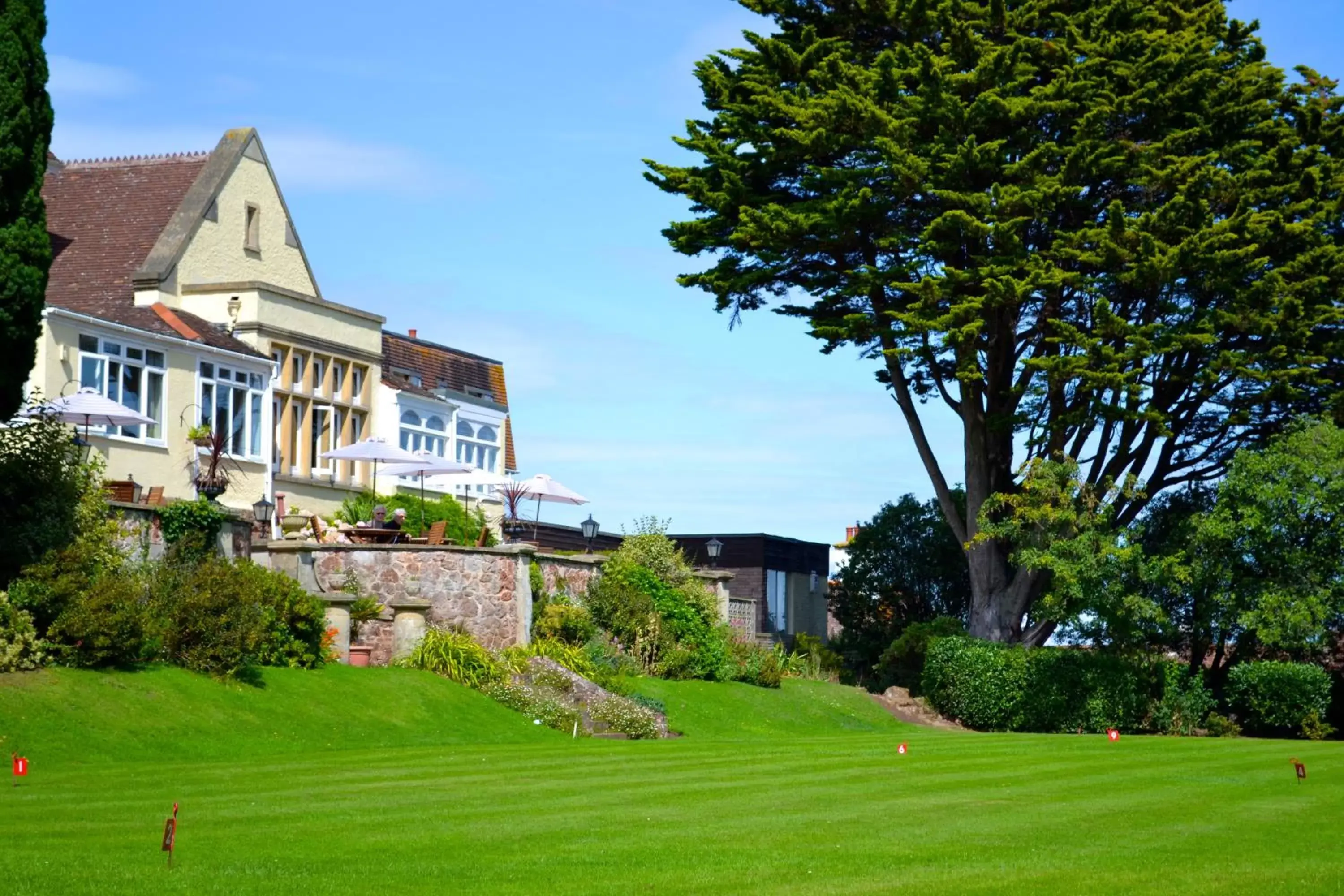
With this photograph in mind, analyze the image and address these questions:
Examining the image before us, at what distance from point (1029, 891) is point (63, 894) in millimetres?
5832

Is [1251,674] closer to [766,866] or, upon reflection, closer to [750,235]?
[750,235]

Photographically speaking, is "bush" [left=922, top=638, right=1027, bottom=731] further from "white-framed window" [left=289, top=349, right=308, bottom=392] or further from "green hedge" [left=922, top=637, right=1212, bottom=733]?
"white-framed window" [left=289, top=349, right=308, bottom=392]

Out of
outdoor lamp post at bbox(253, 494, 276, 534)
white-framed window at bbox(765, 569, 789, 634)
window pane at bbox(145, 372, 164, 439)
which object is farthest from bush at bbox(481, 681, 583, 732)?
white-framed window at bbox(765, 569, 789, 634)

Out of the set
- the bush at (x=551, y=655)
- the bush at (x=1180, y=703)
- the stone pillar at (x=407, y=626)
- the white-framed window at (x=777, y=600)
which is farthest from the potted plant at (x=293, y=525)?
the white-framed window at (x=777, y=600)

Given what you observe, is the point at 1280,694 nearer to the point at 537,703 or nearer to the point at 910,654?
the point at 910,654

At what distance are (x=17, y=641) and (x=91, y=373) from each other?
12161mm

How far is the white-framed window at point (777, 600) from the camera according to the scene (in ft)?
177

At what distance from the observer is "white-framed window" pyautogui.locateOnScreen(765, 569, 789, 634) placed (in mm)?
53938

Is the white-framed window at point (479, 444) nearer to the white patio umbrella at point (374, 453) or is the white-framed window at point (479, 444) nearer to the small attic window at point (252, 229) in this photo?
the small attic window at point (252, 229)

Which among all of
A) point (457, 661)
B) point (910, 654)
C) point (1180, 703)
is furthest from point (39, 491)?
point (1180, 703)

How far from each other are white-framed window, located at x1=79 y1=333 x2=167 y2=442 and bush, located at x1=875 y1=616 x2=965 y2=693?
17.3 meters

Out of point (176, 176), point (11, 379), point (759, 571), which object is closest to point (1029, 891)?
point (11, 379)

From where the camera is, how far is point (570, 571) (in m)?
34.2

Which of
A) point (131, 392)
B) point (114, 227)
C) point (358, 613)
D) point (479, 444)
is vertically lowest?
point (358, 613)
